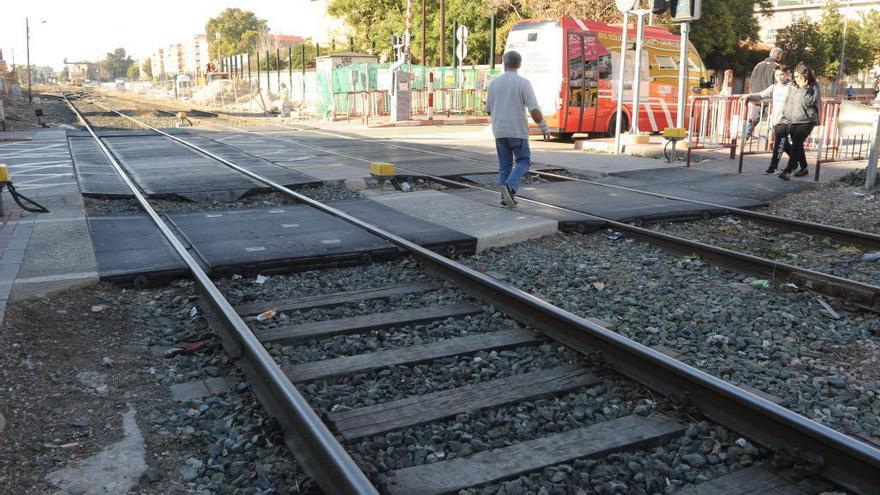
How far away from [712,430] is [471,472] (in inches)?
48.5

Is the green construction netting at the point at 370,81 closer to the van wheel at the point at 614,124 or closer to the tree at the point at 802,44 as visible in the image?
the van wheel at the point at 614,124

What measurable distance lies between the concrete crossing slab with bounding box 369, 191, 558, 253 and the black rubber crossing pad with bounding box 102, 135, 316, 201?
2.17 m

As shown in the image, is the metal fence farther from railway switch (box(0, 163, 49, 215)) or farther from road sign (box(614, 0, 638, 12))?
railway switch (box(0, 163, 49, 215))

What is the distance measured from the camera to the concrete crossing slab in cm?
786

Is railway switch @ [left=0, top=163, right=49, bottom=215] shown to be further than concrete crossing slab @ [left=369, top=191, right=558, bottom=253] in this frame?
Yes

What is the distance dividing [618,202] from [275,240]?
4.80 m

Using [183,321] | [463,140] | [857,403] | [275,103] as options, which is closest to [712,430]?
[857,403]

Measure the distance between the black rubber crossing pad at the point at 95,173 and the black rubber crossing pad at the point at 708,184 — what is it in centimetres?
762

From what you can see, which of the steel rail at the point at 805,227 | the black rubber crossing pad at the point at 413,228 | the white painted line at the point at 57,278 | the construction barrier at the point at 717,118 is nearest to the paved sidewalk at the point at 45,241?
the white painted line at the point at 57,278

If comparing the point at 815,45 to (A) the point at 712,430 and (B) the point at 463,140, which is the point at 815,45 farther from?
(A) the point at 712,430

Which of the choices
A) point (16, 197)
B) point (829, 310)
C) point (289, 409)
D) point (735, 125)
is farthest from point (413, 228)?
point (735, 125)

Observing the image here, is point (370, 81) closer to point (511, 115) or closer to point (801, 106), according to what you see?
point (801, 106)

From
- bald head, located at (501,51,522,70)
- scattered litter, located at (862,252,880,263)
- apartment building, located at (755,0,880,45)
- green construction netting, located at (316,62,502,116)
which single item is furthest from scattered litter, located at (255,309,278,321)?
apartment building, located at (755,0,880,45)

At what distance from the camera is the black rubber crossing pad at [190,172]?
10812 mm
